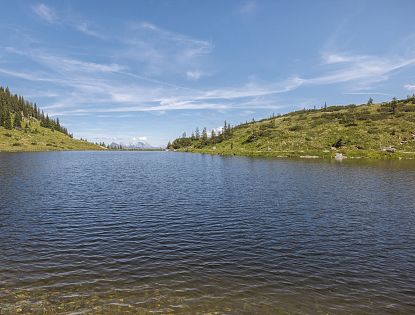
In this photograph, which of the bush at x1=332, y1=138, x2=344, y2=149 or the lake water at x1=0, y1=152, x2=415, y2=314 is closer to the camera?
the lake water at x1=0, y1=152, x2=415, y2=314

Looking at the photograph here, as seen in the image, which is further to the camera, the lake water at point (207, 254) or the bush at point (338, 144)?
the bush at point (338, 144)

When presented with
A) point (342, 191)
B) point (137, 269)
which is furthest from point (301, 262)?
point (342, 191)

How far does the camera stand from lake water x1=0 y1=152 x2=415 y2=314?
17.2m

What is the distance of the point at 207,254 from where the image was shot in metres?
24.5

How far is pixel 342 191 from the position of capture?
53438mm

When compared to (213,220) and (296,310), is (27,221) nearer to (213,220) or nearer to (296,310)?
(213,220)

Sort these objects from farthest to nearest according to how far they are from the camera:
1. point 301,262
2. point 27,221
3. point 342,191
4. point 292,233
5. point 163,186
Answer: point 163,186
point 342,191
point 27,221
point 292,233
point 301,262

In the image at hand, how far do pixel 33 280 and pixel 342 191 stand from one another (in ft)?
162

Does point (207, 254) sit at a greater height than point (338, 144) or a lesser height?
lesser

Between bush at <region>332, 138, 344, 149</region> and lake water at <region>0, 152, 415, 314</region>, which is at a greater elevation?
bush at <region>332, 138, 344, 149</region>

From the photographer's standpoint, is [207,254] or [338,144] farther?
[338,144]

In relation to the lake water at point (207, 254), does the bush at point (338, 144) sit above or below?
above

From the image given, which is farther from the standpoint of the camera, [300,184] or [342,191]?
[300,184]

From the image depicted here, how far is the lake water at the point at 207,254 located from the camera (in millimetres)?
17203
